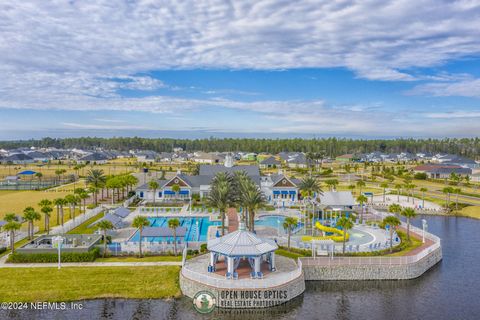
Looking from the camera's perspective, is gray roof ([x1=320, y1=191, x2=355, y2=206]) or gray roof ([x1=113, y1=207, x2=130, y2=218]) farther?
gray roof ([x1=320, y1=191, x2=355, y2=206])

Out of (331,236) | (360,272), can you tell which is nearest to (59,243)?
(360,272)

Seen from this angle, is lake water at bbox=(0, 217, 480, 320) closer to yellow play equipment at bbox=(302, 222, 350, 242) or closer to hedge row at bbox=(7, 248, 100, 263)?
hedge row at bbox=(7, 248, 100, 263)

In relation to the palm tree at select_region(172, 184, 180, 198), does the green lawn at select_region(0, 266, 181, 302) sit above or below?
below

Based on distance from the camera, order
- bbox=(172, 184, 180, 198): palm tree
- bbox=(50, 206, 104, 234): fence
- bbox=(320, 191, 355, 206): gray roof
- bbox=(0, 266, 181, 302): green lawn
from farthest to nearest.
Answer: bbox=(172, 184, 180, 198): palm tree < bbox=(320, 191, 355, 206): gray roof < bbox=(50, 206, 104, 234): fence < bbox=(0, 266, 181, 302): green lawn

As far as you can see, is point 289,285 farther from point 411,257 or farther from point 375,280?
point 411,257

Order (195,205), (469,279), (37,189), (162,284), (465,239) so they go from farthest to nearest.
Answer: (37,189) < (195,205) < (465,239) < (469,279) < (162,284)

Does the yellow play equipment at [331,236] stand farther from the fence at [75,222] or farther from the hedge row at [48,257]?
the fence at [75,222]

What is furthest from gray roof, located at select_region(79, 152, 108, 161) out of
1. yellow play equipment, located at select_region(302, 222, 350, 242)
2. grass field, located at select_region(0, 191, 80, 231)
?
yellow play equipment, located at select_region(302, 222, 350, 242)

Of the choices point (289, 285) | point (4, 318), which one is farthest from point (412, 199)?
point (4, 318)
